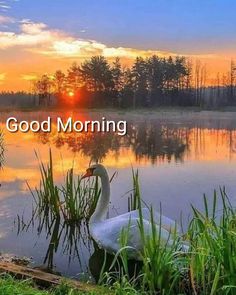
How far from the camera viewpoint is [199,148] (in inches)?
511

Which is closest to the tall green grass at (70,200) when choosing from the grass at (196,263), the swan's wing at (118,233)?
the swan's wing at (118,233)

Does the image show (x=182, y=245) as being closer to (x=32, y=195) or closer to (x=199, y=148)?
(x=32, y=195)

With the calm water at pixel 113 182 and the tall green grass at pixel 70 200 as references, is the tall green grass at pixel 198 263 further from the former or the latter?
the tall green grass at pixel 70 200

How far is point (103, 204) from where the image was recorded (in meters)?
4.63

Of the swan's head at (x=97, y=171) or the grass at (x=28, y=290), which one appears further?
the swan's head at (x=97, y=171)

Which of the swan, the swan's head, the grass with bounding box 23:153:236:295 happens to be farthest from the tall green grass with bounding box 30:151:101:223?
the grass with bounding box 23:153:236:295

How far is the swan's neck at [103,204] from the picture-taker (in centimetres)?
446

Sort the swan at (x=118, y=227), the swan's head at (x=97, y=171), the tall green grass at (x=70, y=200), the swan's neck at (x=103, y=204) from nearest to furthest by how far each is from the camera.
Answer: the swan at (x=118, y=227)
the swan's neck at (x=103, y=204)
the swan's head at (x=97, y=171)
the tall green grass at (x=70, y=200)

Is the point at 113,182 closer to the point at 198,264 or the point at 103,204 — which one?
the point at 103,204

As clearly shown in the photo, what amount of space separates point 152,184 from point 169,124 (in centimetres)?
1773

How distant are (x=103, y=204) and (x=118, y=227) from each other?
78 centimetres

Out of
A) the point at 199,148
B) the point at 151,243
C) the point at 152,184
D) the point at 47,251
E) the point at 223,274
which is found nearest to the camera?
the point at 223,274

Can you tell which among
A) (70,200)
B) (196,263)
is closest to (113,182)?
(70,200)

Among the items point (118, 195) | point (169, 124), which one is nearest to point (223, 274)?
point (118, 195)
